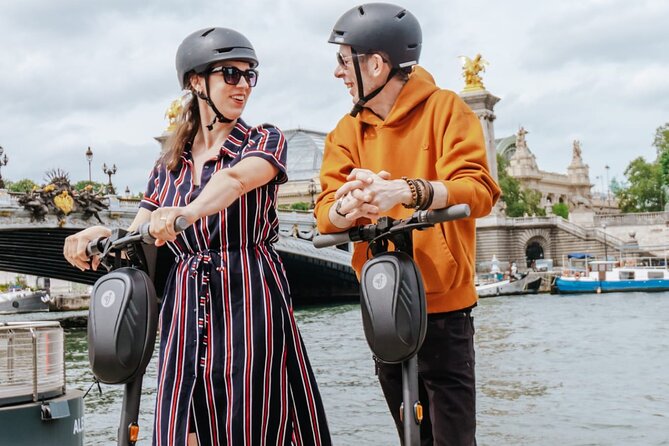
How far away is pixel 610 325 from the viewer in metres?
15.6

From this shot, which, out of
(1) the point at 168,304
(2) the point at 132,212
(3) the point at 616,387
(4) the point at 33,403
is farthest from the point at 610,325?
(1) the point at 168,304

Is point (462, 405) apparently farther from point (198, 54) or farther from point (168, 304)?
point (198, 54)

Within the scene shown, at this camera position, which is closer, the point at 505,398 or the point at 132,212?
the point at 505,398

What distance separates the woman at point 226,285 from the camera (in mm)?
1995

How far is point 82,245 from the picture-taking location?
2051 mm

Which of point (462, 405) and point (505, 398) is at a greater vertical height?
point (462, 405)

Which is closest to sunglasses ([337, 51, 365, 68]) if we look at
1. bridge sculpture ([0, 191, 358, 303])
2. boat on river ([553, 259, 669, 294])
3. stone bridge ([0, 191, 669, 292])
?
stone bridge ([0, 191, 669, 292])

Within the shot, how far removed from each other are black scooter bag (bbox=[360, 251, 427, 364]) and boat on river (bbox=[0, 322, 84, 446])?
1980mm

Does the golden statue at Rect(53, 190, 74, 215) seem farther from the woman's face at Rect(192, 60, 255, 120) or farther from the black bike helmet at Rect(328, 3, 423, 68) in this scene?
the black bike helmet at Rect(328, 3, 423, 68)

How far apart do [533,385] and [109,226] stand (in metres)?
10.4

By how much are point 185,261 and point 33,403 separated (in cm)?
160

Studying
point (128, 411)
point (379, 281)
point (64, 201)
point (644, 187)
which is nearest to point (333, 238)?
point (379, 281)

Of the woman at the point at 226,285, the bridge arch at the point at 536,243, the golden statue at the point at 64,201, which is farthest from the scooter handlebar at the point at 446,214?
the bridge arch at the point at 536,243

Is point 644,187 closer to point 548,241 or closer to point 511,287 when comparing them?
point 548,241
